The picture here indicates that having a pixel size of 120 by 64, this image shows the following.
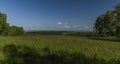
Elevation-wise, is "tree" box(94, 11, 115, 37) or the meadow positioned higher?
"tree" box(94, 11, 115, 37)

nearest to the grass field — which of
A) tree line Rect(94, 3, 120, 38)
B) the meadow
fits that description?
the meadow

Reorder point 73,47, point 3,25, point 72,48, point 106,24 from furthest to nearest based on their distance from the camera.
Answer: point 3,25
point 106,24
point 73,47
point 72,48

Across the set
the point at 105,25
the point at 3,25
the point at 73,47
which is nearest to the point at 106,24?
the point at 105,25

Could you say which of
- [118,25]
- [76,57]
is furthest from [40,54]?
[118,25]

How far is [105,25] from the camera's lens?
218ft

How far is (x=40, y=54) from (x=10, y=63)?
2453 mm

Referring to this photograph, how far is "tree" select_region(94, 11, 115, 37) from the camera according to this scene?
6378cm

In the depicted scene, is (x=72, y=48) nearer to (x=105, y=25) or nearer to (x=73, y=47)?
(x=73, y=47)

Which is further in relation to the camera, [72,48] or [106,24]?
[106,24]

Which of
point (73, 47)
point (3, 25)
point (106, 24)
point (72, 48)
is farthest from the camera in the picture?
point (3, 25)

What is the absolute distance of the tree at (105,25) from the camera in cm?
6378

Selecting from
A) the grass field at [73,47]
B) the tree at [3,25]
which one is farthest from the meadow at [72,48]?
the tree at [3,25]

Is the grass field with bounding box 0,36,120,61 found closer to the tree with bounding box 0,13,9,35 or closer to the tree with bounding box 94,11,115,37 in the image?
the tree with bounding box 94,11,115,37

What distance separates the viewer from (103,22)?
67.8 m
